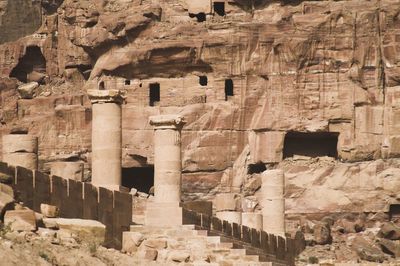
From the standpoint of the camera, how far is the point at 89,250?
80.8ft

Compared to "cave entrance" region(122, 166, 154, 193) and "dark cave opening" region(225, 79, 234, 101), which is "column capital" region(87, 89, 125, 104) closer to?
"cave entrance" region(122, 166, 154, 193)

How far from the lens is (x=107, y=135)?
33.0 meters

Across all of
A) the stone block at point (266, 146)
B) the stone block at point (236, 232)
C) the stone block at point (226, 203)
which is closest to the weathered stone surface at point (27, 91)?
the stone block at point (266, 146)

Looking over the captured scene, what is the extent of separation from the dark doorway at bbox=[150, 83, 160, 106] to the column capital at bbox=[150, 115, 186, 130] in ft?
97.6

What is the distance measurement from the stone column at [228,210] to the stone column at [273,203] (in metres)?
0.94

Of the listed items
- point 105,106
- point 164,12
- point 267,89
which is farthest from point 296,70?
point 105,106

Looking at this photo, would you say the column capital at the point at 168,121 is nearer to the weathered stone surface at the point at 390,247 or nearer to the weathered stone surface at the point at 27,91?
the weathered stone surface at the point at 390,247

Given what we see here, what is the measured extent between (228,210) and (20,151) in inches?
645

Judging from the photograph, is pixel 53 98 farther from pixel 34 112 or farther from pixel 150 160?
pixel 150 160

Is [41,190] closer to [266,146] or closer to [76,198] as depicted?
[76,198]

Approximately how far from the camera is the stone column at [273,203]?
4631cm

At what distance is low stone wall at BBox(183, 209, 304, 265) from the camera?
33.8 m

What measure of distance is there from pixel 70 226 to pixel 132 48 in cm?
3726

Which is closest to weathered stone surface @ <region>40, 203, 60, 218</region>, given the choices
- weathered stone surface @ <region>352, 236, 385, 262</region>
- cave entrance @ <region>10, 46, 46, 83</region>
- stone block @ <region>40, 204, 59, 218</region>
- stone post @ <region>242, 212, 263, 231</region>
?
stone block @ <region>40, 204, 59, 218</region>
